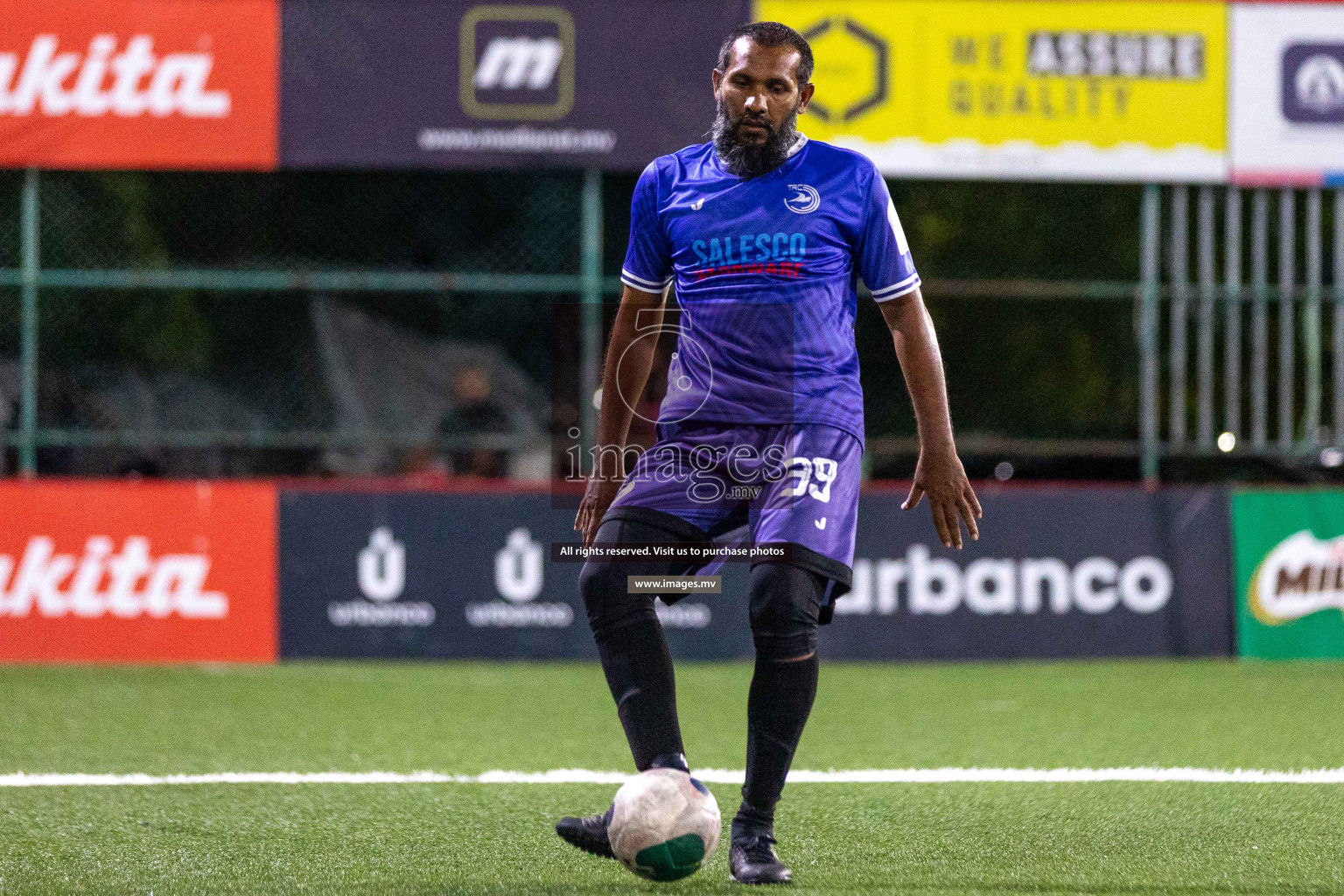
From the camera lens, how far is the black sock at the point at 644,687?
4074mm

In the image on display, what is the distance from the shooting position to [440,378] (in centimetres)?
1463

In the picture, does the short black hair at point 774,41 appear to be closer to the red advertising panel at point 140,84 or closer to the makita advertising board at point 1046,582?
the makita advertising board at point 1046,582

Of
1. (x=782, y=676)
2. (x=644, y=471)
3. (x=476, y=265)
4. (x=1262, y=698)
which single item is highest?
(x=476, y=265)

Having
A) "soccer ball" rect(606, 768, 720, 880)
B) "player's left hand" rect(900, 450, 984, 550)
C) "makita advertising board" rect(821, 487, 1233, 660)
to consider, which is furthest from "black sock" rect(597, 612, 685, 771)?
"makita advertising board" rect(821, 487, 1233, 660)

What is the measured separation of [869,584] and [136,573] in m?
4.15

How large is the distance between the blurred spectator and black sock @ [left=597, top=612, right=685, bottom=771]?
7.28 m

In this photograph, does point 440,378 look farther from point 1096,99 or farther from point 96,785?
point 96,785

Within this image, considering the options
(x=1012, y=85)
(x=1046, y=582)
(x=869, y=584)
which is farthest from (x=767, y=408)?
(x=1012, y=85)

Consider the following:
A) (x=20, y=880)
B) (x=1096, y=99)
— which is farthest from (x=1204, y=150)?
(x=20, y=880)

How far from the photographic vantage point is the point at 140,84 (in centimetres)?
991

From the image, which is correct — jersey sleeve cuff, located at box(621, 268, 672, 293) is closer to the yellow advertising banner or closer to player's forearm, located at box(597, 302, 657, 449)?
player's forearm, located at box(597, 302, 657, 449)

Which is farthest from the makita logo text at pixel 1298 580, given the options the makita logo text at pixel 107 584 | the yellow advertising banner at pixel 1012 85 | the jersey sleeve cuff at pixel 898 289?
the jersey sleeve cuff at pixel 898 289

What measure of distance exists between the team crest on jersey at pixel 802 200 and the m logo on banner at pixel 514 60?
6.01 meters

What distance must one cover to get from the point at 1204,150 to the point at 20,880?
8319 mm
